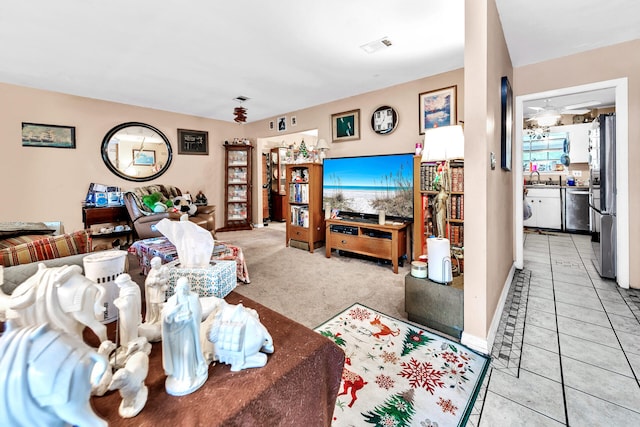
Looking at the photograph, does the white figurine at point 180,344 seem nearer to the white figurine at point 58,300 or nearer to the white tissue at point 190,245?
the white figurine at point 58,300

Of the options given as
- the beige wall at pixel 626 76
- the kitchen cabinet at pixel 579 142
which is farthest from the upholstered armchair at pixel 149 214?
the kitchen cabinet at pixel 579 142

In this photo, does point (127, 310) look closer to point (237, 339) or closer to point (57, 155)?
point (237, 339)

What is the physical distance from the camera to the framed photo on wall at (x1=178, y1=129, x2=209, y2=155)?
5.50 m

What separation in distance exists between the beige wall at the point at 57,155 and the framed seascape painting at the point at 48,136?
6 cm

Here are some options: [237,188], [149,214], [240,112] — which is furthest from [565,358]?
[237,188]

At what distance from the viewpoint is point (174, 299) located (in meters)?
0.64

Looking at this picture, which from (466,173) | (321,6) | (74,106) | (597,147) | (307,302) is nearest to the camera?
(466,173)

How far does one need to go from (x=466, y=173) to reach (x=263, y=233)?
4.54 meters

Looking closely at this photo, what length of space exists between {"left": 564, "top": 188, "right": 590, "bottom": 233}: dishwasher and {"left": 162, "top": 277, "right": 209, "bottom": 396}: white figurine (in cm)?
698

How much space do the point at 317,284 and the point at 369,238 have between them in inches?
39.3

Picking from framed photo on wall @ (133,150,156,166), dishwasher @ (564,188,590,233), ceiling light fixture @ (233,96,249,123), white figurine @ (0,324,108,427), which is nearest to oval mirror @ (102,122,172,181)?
framed photo on wall @ (133,150,156,166)

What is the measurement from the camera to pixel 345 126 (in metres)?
4.44

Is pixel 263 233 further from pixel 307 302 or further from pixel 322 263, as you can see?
pixel 307 302

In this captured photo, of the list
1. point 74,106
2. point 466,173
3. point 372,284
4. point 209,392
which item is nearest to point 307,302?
point 372,284
